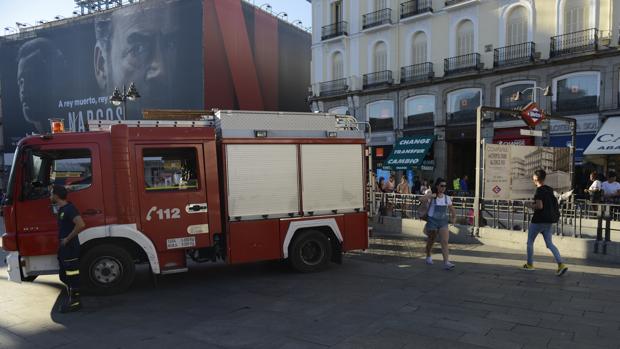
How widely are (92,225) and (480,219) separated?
843 centimetres

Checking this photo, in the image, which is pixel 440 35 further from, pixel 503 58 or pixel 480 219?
pixel 480 219

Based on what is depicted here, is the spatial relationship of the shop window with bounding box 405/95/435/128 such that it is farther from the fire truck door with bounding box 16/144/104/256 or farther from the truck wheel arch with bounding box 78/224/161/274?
the fire truck door with bounding box 16/144/104/256

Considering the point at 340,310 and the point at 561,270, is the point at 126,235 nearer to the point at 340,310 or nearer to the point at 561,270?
the point at 340,310

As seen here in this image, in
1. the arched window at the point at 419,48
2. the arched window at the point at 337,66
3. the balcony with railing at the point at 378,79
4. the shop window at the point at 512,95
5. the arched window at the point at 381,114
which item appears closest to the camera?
the shop window at the point at 512,95

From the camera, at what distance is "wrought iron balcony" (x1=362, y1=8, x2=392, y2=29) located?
26.0 m

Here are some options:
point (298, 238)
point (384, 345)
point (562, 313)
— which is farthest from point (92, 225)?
point (562, 313)

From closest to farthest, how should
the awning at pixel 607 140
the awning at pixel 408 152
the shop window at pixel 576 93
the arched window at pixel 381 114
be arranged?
the awning at pixel 607 140 → the shop window at pixel 576 93 → the awning at pixel 408 152 → the arched window at pixel 381 114

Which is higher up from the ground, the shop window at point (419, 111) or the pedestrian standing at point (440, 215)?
the shop window at point (419, 111)

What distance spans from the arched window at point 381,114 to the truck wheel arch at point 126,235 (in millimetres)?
21615

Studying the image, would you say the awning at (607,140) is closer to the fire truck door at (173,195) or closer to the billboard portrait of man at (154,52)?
the fire truck door at (173,195)

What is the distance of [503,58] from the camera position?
21.7m

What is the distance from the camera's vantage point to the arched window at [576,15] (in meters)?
19.2

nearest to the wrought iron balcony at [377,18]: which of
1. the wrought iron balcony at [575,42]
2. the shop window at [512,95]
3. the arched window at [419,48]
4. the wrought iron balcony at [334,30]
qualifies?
the wrought iron balcony at [334,30]

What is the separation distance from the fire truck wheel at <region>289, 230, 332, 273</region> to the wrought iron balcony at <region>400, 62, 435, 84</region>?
18.6 meters
